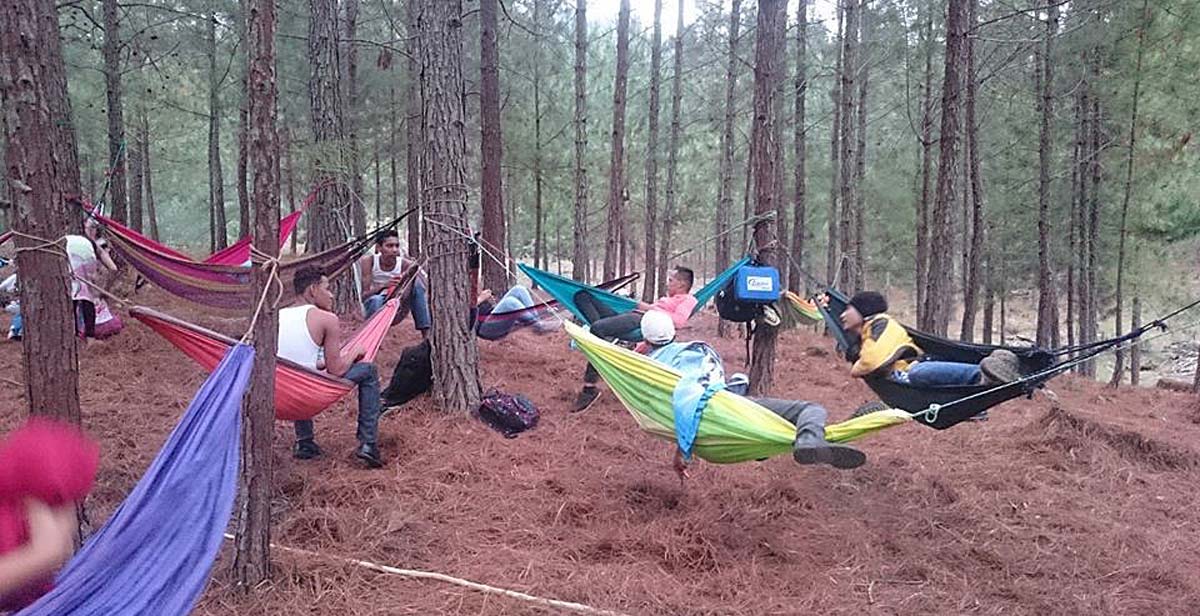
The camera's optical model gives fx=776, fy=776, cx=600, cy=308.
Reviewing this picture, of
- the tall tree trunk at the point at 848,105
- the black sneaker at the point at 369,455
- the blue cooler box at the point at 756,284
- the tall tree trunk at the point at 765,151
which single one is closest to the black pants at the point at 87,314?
the black sneaker at the point at 369,455

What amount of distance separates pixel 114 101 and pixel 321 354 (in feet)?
18.2

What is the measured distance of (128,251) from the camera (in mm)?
4945

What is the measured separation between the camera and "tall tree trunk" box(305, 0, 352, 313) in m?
6.25

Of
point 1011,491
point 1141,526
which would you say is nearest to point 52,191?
point 1011,491

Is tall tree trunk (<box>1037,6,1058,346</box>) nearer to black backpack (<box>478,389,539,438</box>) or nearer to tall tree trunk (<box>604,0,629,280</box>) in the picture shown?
tall tree trunk (<box>604,0,629,280</box>)

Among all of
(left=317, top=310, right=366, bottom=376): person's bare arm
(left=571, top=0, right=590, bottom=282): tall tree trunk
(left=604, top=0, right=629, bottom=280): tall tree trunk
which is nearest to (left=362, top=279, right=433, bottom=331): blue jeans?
(left=317, top=310, right=366, bottom=376): person's bare arm

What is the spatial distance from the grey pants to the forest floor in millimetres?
503

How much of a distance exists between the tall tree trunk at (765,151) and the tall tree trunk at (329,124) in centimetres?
327

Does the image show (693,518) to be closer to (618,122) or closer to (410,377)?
(410,377)

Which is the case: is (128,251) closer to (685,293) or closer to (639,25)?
(685,293)

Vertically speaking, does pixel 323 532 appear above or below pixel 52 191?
below

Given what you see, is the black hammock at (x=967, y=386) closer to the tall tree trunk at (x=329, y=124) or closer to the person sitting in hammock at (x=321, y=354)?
the person sitting in hammock at (x=321, y=354)

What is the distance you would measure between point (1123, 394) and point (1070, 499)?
16.4ft

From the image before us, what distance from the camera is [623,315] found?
4496mm
